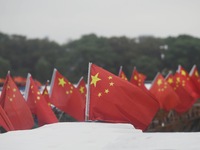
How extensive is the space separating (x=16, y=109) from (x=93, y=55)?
145 feet

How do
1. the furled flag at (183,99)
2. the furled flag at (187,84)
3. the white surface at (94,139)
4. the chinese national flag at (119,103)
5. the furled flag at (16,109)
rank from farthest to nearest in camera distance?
the furled flag at (187,84) → the furled flag at (183,99) → the furled flag at (16,109) → the chinese national flag at (119,103) → the white surface at (94,139)

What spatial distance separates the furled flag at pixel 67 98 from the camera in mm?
12125

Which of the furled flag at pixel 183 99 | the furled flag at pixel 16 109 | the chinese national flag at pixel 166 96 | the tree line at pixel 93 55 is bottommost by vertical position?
the tree line at pixel 93 55

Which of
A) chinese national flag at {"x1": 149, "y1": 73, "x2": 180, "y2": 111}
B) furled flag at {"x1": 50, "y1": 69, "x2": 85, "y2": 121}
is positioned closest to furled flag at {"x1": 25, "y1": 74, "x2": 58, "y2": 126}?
furled flag at {"x1": 50, "y1": 69, "x2": 85, "y2": 121}

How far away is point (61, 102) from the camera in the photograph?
1258cm

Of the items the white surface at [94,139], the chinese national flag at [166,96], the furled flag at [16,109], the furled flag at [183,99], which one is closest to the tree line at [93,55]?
the furled flag at [183,99]

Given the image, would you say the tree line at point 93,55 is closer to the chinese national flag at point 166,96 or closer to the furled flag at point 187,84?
the furled flag at point 187,84

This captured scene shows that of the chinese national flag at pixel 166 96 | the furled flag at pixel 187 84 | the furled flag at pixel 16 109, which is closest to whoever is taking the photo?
the furled flag at pixel 16 109

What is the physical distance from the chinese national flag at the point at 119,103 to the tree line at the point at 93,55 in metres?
41.1

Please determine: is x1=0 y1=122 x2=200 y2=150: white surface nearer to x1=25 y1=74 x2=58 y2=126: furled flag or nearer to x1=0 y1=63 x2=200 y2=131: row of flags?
x1=0 y1=63 x2=200 y2=131: row of flags

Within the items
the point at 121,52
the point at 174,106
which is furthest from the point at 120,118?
the point at 121,52

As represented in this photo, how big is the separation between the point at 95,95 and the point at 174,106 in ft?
25.8

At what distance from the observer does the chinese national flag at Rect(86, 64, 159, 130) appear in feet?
27.7

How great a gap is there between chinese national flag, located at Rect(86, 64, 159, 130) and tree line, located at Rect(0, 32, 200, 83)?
135 feet
